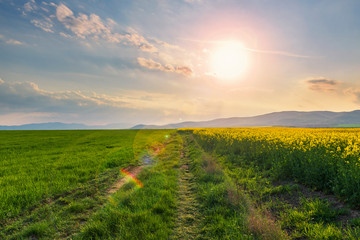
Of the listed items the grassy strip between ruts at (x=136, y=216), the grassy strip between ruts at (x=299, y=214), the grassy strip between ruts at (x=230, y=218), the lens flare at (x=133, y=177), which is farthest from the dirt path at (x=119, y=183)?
the grassy strip between ruts at (x=299, y=214)

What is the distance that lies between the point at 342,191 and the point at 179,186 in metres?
5.85

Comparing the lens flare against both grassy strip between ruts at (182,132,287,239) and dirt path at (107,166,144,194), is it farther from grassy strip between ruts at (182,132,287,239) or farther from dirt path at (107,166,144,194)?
grassy strip between ruts at (182,132,287,239)

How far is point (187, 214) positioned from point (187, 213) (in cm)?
8

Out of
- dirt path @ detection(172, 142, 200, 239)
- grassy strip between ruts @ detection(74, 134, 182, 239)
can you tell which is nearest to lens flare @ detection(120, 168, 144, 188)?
grassy strip between ruts @ detection(74, 134, 182, 239)

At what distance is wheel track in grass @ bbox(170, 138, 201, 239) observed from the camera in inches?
191

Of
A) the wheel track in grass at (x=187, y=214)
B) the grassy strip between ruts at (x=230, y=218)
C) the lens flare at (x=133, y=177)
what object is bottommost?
the wheel track in grass at (x=187, y=214)

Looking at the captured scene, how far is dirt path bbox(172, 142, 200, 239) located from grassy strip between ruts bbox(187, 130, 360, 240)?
1577 millimetres

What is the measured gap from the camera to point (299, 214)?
16.8 ft

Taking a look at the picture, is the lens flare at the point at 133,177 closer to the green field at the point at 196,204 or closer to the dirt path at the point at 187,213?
the green field at the point at 196,204

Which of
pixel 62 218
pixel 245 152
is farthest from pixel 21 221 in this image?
pixel 245 152

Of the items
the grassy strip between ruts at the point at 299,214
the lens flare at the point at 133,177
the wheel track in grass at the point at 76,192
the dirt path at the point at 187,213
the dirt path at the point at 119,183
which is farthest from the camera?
the lens flare at the point at 133,177

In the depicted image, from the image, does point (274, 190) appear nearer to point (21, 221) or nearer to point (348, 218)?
point (348, 218)

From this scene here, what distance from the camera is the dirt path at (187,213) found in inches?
191

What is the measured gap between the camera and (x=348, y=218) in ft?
15.9
